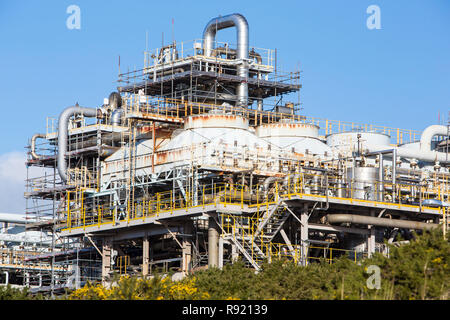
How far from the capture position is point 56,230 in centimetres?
6675

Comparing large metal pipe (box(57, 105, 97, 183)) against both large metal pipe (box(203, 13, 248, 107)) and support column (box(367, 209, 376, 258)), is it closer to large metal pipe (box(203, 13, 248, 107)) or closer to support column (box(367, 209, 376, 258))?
large metal pipe (box(203, 13, 248, 107))

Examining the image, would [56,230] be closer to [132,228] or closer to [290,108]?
[132,228]

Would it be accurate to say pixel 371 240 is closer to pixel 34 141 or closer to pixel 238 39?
pixel 238 39

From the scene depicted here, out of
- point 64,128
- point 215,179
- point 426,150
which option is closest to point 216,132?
point 215,179

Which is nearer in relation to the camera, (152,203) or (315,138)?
(152,203)

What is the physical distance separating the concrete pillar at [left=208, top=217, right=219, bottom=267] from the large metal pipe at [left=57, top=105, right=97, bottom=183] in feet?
60.3

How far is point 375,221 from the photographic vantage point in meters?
49.7

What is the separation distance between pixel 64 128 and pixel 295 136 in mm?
15536

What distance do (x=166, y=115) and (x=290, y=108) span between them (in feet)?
36.3

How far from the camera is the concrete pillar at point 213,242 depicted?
49.7m

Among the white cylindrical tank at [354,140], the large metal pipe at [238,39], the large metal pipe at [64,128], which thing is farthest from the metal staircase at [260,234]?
the large metal pipe at [64,128]

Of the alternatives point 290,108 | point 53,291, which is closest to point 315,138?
point 290,108

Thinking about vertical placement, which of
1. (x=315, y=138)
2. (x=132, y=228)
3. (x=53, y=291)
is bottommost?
(x=53, y=291)

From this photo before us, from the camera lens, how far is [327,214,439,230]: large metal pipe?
4866 cm
